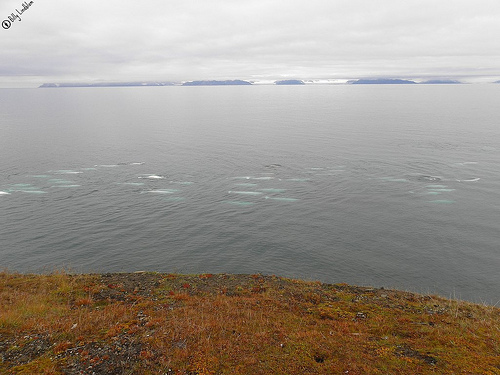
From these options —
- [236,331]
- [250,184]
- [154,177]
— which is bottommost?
[250,184]

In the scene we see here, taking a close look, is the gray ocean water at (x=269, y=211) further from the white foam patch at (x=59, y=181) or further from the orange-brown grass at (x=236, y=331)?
the orange-brown grass at (x=236, y=331)

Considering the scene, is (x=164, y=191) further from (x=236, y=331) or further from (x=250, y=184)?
(x=236, y=331)

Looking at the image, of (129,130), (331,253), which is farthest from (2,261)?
(129,130)

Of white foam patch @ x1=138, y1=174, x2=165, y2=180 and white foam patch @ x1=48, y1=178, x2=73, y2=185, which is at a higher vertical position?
white foam patch @ x1=48, y1=178, x2=73, y2=185

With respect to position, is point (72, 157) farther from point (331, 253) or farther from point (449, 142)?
point (449, 142)

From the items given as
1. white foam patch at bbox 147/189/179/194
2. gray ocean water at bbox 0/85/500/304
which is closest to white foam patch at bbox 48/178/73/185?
gray ocean water at bbox 0/85/500/304

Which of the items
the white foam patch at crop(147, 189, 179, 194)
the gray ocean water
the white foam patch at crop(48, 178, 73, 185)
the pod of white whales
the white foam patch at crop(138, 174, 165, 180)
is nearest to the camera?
the gray ocean water

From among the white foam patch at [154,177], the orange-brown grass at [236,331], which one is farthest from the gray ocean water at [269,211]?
the orange-brown grass at [236,331]

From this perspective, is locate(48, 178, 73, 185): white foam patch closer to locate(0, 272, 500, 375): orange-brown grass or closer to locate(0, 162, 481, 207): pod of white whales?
locate(0, 162, 481, 207): pod of white whales

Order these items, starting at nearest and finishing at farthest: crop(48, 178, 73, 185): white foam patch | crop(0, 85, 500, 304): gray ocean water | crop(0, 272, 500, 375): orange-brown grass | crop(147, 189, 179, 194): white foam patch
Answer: crop(0, 272, 500, 375): orange-brown grass, crop(0, 85, 500, 304): gray ocean water, crop(147, 189, 179, 194): white foam patch, crop(48, 178, 73, 185): white foam patch

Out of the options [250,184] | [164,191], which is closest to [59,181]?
[164,191]
